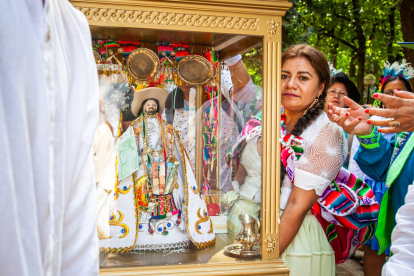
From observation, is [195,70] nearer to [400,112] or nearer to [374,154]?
[400,112]

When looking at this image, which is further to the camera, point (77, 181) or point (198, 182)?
point (198, 182)

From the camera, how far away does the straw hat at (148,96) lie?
2193mm

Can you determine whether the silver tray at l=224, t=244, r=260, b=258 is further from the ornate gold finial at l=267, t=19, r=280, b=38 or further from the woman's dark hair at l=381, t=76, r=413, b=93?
the woman's dark hair at l=381, t=76, r=413, b=93

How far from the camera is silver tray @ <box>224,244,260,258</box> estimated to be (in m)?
2.06

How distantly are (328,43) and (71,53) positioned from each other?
30.5 ft

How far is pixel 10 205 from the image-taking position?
2.46ft

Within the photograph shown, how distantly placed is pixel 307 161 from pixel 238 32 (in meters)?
0.80

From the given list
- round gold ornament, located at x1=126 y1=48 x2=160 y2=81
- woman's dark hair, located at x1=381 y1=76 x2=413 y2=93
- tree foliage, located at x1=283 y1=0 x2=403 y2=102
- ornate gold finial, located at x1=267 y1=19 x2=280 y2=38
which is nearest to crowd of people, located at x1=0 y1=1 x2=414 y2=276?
round gold ornament, located at x1=126 y1=48 x2=160 y2=81

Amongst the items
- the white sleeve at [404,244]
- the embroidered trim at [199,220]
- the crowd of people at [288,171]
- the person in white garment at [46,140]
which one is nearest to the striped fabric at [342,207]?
the crowd of people at [288,171]

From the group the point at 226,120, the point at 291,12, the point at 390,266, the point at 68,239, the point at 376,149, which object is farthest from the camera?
the point at 291,12

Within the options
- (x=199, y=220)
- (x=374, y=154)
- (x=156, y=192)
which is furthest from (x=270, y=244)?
(x=374, y=154)

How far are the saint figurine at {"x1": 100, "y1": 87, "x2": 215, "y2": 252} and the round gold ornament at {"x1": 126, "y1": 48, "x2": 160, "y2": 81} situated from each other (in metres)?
0.08

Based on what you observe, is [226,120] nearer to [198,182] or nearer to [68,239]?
[198,182]

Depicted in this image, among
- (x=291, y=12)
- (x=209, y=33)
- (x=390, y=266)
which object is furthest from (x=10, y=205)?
(x=291, y=12)
